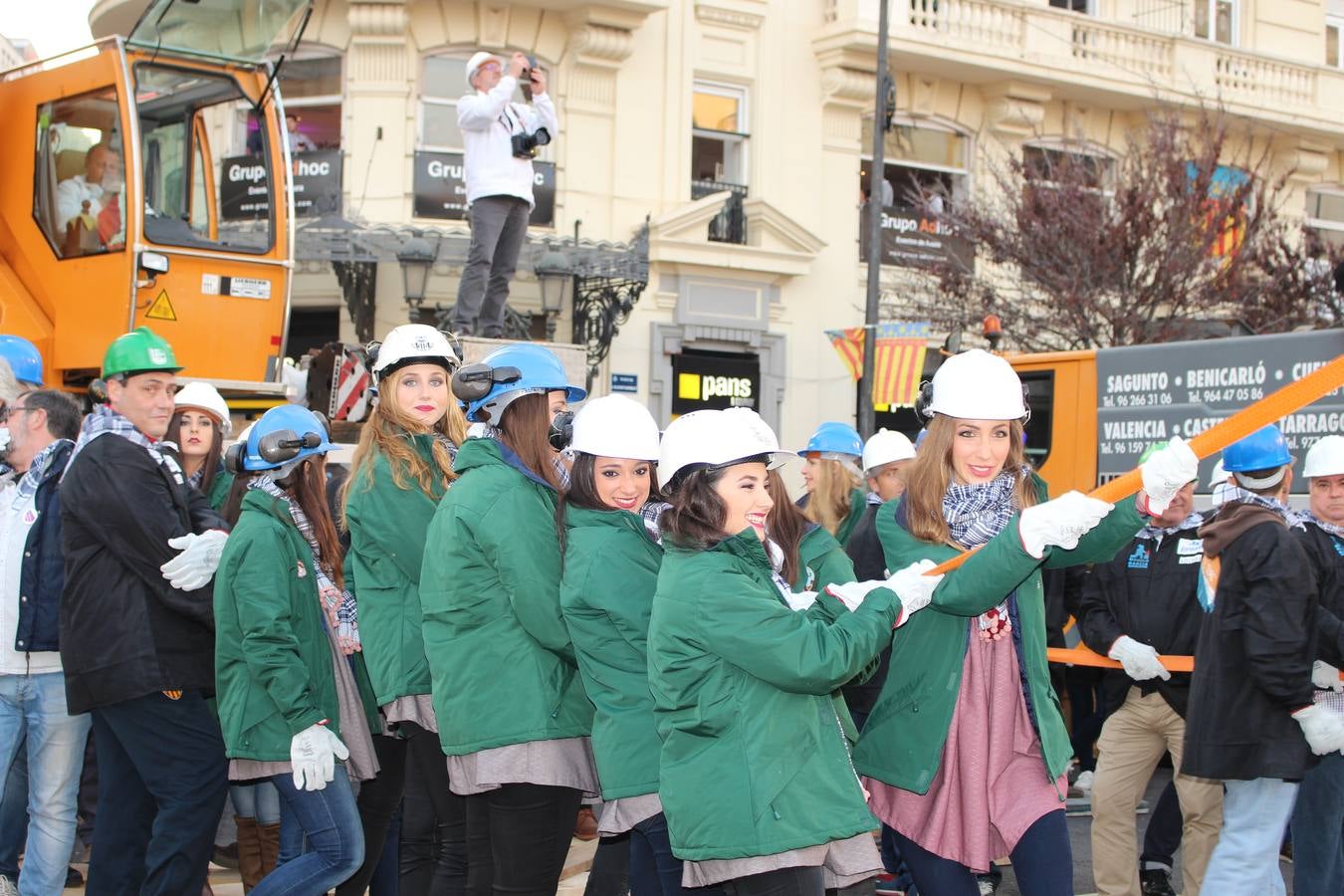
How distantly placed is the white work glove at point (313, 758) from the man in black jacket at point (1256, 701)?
283 centimetres

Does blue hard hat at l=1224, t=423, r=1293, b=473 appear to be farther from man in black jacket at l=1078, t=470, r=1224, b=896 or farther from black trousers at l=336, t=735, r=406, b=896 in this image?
black trousers at l=336, t=735, r=406, b=896

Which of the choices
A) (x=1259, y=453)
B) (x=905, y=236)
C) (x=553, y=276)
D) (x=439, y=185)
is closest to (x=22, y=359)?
(x=1259, y=453)

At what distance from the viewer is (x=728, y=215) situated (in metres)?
20.2

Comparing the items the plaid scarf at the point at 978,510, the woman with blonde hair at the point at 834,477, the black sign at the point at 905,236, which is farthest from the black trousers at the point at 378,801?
the black sign at the point at 905,236

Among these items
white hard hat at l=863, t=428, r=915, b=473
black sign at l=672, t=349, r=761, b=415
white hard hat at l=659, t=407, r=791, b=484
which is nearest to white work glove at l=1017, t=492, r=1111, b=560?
white hard hat at l=659, t=407, r=791, b=484

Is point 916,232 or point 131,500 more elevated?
point 916,232

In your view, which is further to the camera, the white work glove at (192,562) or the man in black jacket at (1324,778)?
the man in black jacket at (1324,778)

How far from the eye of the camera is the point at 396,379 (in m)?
5.19

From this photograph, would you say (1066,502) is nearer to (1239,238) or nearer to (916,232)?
(1239,238)

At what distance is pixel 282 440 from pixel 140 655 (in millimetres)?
834

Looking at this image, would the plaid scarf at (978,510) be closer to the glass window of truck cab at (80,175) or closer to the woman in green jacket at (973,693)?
the woman in green jacket at (973,693)

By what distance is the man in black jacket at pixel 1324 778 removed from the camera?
5305 mm

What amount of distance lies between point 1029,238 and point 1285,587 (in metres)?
13.9

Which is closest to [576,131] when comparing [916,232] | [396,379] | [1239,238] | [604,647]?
[916,232]
